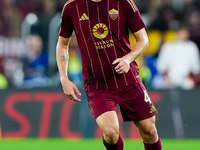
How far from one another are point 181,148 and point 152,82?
8.93 ft

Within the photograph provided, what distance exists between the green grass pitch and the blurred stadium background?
2 cm

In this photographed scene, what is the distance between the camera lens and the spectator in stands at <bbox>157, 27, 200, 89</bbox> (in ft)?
30.5

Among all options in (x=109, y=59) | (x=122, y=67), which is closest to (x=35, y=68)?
(x=109, y=59)

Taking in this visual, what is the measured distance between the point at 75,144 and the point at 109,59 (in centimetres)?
326

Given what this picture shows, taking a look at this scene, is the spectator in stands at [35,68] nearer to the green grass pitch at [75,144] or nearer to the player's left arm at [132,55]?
the green grass pitch at [75,144]

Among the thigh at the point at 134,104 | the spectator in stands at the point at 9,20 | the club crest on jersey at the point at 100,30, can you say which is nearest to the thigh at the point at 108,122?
the thigh at the point at 134,104

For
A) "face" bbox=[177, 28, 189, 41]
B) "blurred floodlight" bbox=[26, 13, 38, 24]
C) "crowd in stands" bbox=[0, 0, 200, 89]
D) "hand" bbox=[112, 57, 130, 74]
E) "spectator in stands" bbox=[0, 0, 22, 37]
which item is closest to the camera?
"hand" bbox=[112, 57, 130, 74]

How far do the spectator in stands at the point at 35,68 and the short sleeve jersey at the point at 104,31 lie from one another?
14.9 feet

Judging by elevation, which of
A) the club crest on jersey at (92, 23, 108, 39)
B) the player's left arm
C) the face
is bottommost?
the face

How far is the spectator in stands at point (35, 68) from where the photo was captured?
9.23 metres

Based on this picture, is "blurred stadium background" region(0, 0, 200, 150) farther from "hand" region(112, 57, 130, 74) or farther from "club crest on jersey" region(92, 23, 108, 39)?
"hand" region(112, 57, 130, 74)

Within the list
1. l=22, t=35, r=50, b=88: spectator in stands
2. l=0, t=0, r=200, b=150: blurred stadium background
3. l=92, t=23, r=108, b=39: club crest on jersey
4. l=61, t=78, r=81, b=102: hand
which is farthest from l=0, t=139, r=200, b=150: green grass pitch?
l=92, t=23, r=108, b=39: club crest on jersey

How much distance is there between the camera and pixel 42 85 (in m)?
9.30

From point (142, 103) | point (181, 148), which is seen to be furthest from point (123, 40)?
point (181, 148)
